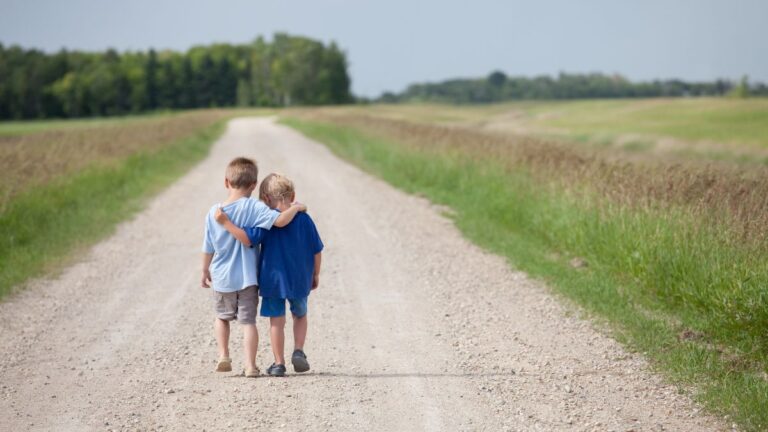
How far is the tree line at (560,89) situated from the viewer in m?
122

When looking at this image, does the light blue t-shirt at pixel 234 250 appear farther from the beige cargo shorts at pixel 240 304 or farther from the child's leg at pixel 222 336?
the child's leg at pixel 222 336

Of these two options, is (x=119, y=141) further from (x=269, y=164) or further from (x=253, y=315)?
(x=253, y=315)

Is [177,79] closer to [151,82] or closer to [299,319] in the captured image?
[151,82]

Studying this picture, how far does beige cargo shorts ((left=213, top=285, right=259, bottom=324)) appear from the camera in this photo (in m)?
5.62

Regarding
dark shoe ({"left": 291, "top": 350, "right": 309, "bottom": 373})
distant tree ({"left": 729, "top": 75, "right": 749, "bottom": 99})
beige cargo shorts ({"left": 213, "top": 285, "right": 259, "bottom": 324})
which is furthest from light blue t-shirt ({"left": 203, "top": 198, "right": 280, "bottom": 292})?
distant tree ({"left": 729, "top": 75, "right": 749, "bottom": 99})

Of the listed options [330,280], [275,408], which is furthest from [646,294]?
[275,408]

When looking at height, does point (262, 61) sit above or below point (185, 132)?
above

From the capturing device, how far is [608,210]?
32.1 feet

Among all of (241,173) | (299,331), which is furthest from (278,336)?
(241,173)

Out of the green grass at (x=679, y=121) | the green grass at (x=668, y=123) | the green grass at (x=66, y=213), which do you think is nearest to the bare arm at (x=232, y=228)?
the green grass at (x=66, y=213)

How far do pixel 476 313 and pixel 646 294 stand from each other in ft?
5.91

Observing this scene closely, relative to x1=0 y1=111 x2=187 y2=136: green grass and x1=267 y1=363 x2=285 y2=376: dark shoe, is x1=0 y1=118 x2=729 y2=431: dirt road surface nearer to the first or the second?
x1=267 y1=363 x2=285 y2=376: dark shoe

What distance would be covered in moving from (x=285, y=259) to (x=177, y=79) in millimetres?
127246

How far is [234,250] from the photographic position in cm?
555
